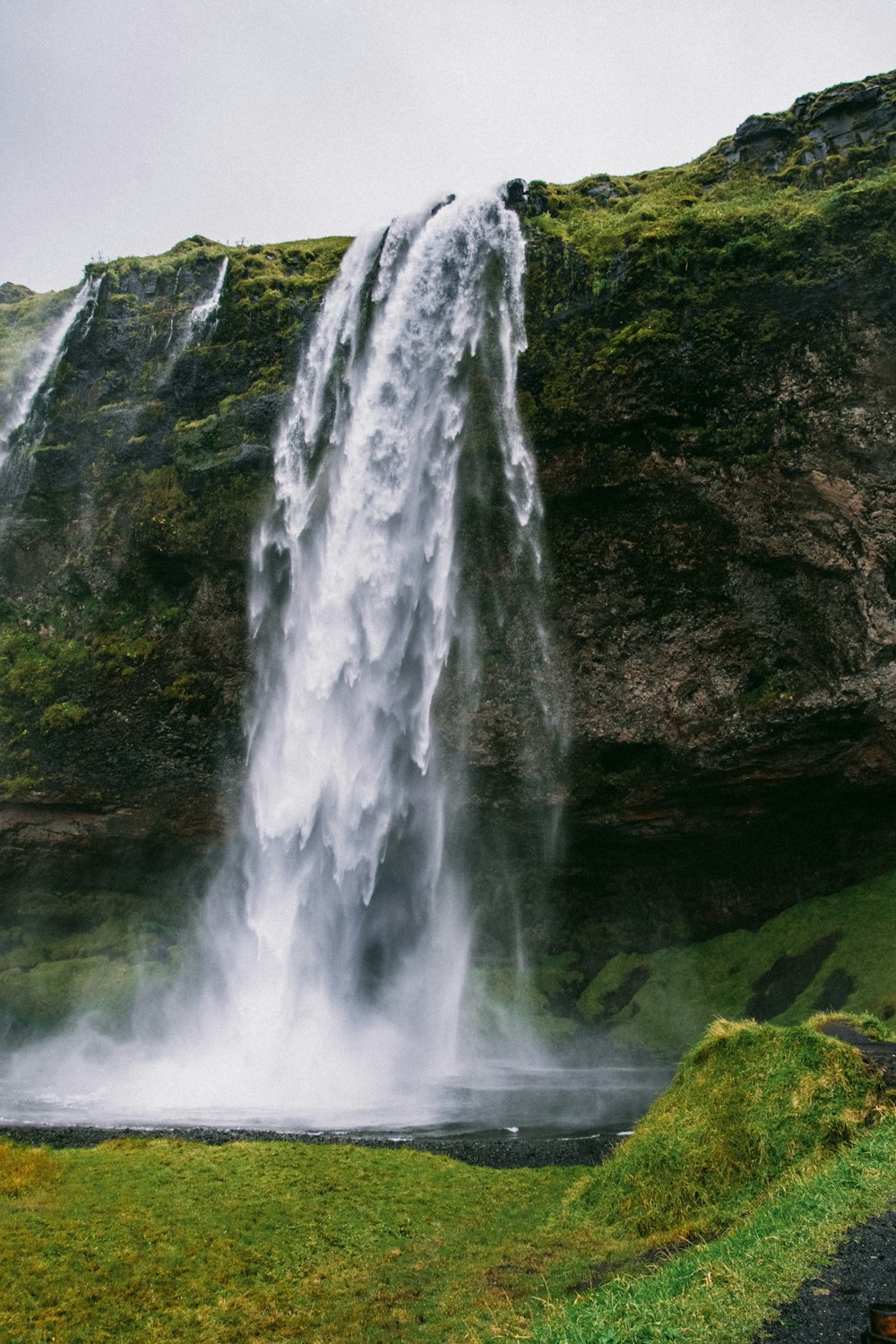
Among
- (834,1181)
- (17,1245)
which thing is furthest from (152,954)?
(834,1181)

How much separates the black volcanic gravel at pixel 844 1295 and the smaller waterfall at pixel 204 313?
124 feet

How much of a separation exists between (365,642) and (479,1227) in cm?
2329

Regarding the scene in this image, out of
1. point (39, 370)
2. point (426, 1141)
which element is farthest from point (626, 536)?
point (39, 370)

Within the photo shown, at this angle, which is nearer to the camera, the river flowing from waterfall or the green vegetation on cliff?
the green vegetation on cliff

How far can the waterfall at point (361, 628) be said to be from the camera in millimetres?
33469

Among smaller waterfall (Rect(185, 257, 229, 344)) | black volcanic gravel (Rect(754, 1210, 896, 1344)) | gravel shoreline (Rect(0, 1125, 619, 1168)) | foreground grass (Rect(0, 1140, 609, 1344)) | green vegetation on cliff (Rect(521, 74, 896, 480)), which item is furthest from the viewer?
smaller waterfall (Rect(185, 257, 229, 344))

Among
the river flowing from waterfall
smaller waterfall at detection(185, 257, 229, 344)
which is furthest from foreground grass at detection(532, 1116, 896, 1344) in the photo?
smaller waterfall at detection(185, 257, 229, 344)

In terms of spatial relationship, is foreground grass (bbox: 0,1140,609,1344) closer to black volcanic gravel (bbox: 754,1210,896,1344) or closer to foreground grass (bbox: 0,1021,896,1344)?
foreground grass (bbox: 0,1021,896,1344)

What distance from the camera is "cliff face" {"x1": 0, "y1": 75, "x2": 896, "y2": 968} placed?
30.4 metres

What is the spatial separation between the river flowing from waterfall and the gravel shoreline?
1104cm

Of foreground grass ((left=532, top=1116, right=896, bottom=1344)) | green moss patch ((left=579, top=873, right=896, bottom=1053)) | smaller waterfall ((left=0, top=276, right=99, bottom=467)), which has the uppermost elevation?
smaller waterfall ((left=0, top=276, right=99, bottom=467))

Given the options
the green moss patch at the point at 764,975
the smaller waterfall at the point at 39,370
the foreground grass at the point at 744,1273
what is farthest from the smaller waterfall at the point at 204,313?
the foreground grass at the point at 744,1273

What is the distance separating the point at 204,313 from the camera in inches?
1512

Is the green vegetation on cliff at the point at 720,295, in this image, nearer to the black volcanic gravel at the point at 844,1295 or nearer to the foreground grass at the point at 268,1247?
the foreground grass at the point at 268,1247
